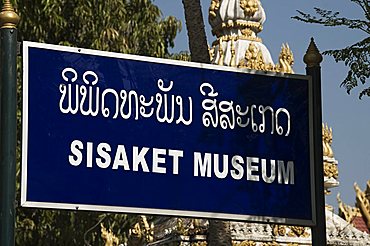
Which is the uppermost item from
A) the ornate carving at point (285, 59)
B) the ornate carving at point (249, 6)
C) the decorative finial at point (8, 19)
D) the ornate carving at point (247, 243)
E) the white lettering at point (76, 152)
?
the ornate carving at point (249, 6)

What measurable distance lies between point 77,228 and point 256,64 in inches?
169

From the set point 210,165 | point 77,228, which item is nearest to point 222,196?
point 210,165

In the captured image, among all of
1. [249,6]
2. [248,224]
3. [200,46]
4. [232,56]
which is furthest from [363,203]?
[249,6]

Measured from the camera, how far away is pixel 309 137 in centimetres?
576

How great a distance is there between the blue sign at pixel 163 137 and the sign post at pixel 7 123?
0.41 ft

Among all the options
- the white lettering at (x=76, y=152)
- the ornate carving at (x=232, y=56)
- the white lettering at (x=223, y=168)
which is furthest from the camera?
the ornate carving at (x=232, y=56)

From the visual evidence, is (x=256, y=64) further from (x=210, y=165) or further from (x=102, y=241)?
(x=210, y=165)

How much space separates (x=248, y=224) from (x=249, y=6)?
6688mm

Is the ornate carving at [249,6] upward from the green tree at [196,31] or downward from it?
upward

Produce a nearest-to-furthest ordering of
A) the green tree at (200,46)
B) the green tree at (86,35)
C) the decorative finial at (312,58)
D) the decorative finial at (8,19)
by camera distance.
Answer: the decorative finial at (8,19), the decorative finial at (312,58), the green tree at (200,46), the green tree at (86,35)

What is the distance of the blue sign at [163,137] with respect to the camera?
5.08 m

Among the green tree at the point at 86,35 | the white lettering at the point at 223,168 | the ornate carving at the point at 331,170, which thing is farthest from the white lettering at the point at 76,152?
the ornate carving at the point at 331,170

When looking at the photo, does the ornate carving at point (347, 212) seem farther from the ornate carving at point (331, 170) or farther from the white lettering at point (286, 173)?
the white lettering at point (286, 173)

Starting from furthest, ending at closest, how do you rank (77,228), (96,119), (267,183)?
(77,228) → (267,183) → (96,119)
